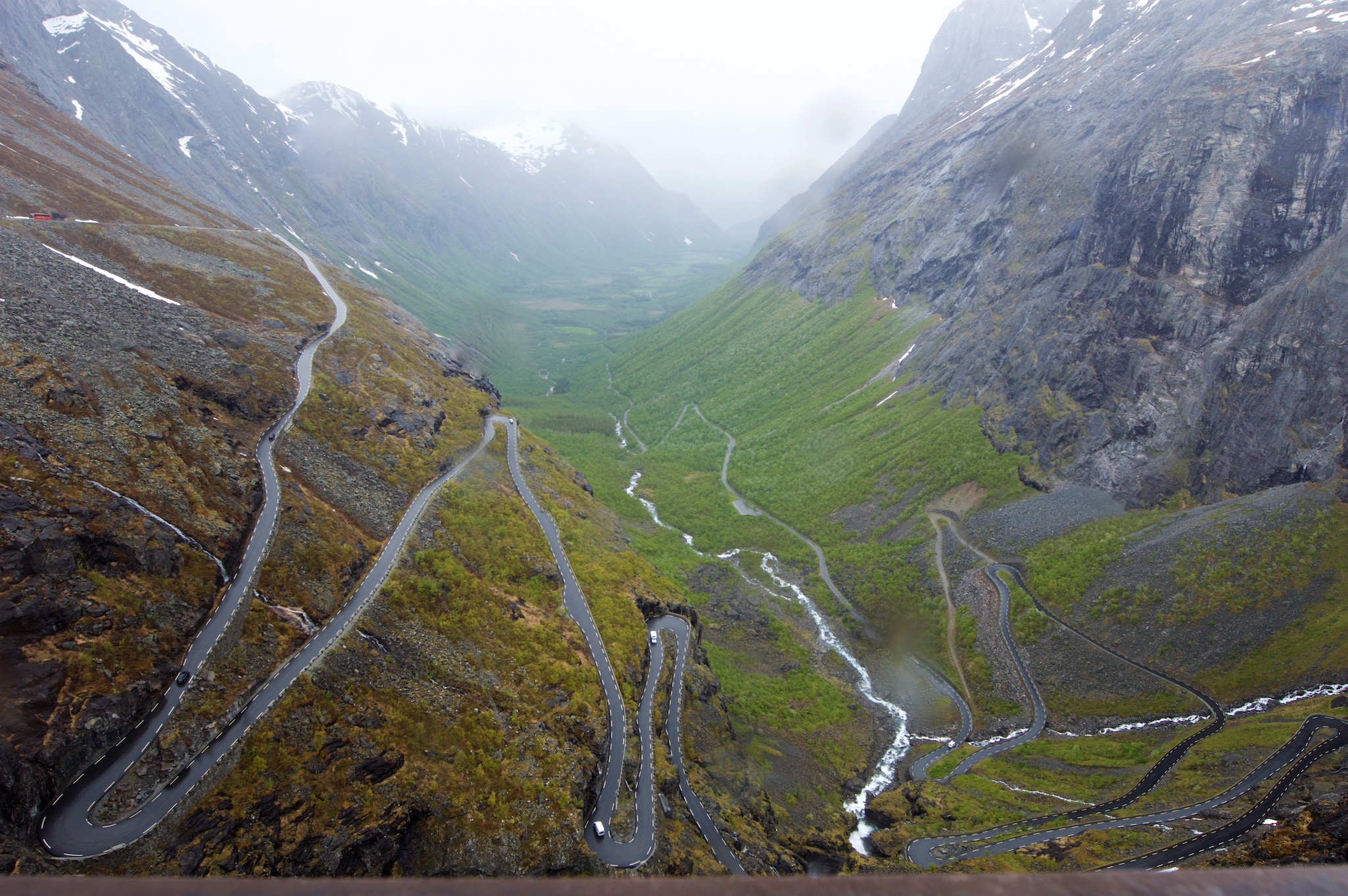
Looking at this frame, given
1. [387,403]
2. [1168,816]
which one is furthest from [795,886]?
[387,403]

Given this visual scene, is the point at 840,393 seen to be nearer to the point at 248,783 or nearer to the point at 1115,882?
the point at 248,783

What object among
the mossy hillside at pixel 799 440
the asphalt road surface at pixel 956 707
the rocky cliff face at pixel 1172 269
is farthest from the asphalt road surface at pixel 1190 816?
the rocky cliff face at pixel 1172 269

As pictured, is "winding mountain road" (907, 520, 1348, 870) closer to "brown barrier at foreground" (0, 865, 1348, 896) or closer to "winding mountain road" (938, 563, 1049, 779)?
"winding mountain road" (938, 563, 1049, 779)

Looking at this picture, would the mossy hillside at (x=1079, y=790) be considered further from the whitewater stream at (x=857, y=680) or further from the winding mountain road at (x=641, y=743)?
the winding mountain road at (x=641, y=743)

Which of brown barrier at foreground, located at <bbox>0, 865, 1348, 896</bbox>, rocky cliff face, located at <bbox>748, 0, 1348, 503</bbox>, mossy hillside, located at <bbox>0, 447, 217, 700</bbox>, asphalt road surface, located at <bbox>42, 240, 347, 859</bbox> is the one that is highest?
rocky cliff face, located at <bbox>748, 0, 1348, 503</bbox>

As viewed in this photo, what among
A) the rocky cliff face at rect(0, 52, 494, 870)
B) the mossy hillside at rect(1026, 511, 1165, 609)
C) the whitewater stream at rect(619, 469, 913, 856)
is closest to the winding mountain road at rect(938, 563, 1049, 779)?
the mossy hillside at rect(1026, 511, 1165, 609)
